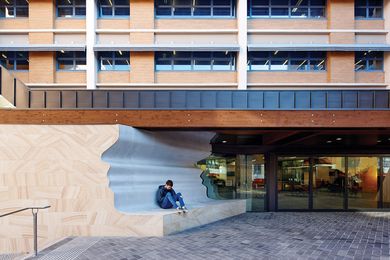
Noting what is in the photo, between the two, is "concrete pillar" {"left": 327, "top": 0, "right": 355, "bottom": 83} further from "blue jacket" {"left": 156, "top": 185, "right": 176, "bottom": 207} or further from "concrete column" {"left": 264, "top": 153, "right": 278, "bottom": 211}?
"blue jacket" {"left": 156, "top": 185, "right": 176, "bottom": 207}

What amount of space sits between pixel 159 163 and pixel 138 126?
6.55 feet

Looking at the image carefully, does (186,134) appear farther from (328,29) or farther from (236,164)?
(328,29)

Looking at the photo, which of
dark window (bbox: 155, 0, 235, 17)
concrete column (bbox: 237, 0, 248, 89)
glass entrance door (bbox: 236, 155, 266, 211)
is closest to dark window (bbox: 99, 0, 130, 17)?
dark window (bbox: 155, 0, 235, 17)

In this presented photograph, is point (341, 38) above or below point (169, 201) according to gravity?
above

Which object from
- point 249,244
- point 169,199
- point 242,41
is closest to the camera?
point 249,244

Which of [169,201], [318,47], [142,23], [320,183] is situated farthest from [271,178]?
[142,23]

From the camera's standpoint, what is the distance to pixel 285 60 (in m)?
21.1

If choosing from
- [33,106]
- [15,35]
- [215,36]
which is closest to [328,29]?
[215,36]

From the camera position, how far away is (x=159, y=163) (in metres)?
9.59

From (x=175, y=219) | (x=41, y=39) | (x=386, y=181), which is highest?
(x=41, y=39)

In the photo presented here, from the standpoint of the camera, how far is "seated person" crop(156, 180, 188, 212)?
322 inches

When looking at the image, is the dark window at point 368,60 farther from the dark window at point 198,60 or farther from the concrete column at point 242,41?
the dark window at point 198,60

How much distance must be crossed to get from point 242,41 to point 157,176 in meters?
13.9

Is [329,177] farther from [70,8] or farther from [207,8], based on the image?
[70,8]
